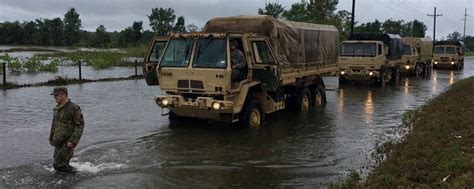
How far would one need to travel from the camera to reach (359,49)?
24.2m

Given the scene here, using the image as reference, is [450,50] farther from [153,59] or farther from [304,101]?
[153,59]

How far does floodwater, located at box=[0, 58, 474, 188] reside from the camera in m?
7.59

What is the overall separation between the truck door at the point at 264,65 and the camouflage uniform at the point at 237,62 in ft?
1.37

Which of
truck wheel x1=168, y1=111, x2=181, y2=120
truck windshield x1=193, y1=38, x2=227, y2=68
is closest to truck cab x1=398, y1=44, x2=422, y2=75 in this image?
truck wheel x1=168, y1=111, x2=181, y2=120

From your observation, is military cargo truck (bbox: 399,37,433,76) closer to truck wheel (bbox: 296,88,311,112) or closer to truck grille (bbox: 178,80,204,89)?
truck wheel (bbox: 296,88,311,112)

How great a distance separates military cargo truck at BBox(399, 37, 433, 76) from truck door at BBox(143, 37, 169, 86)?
63.1 feet

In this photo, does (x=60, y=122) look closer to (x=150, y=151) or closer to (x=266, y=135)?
(x=150, y=151)

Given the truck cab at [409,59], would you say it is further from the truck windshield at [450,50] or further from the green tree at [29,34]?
the green tree at [29,34]

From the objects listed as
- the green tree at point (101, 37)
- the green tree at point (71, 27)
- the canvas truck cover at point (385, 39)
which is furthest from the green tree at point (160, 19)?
the canvas truck cover at point (385, 39)

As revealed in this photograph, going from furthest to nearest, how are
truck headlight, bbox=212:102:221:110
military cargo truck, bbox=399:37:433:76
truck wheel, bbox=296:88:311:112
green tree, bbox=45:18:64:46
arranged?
green tree, bbox=45:18:64:46, military cargo truck, bbox=399:37:433:76, truck wheel, bbox=296:88:311:112, truck headlight, bbox=212:102:221:110

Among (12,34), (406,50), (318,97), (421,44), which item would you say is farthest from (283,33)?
(12,34)

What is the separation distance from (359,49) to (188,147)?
635 inches

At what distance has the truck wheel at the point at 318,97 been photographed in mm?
16109

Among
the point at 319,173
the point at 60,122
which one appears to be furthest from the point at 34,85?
the point at 319,173
